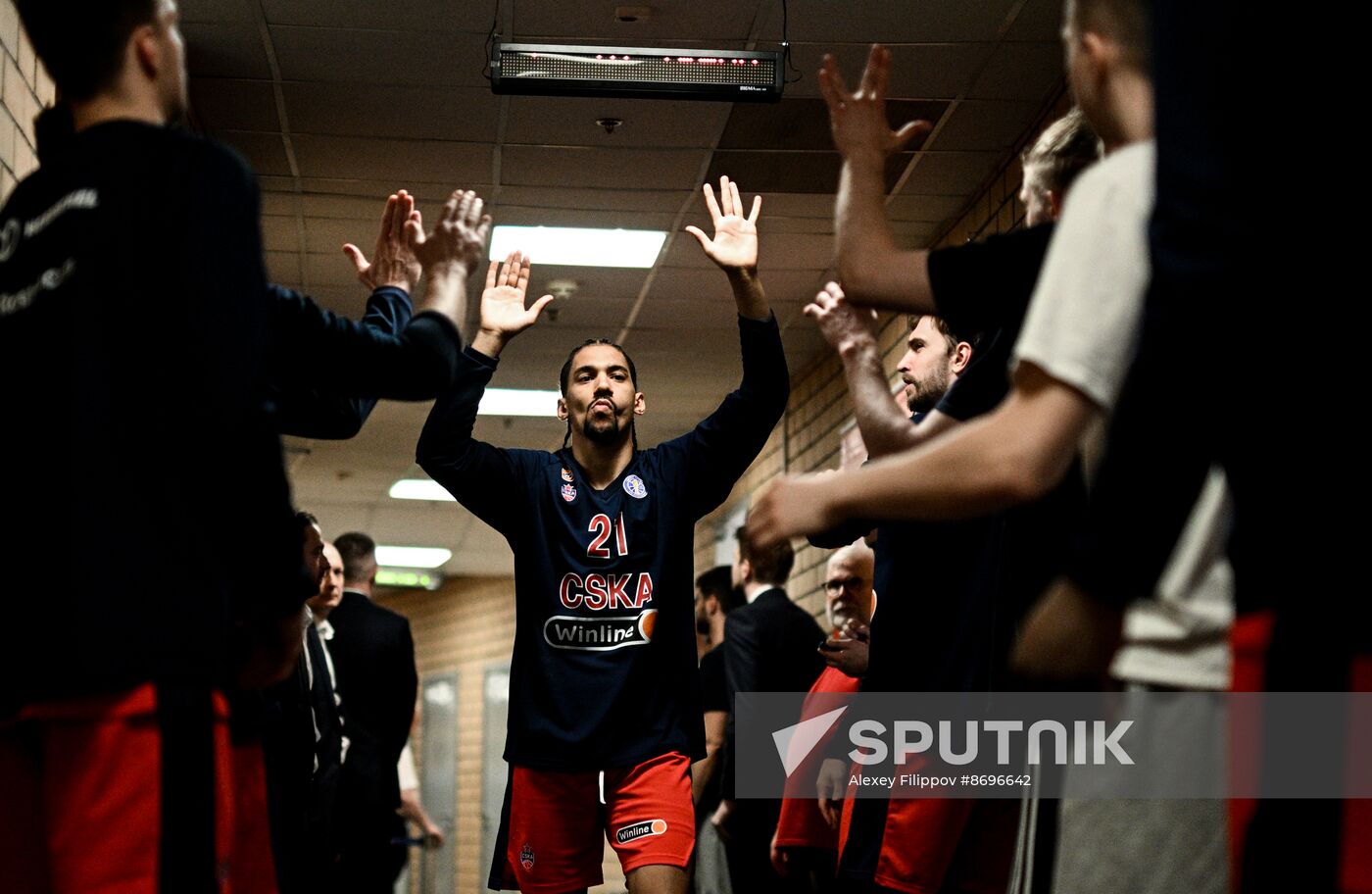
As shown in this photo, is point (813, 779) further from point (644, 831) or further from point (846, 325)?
point (846, 325)

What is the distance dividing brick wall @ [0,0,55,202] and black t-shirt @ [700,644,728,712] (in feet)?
10.6

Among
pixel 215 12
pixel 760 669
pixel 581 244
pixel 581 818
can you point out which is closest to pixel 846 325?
pixel 581 818

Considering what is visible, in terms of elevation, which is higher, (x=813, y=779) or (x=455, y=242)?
(x=455, y=242)

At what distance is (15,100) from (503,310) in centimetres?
140

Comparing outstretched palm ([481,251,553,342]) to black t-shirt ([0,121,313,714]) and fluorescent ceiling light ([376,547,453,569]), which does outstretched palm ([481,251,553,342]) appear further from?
fluorescent ceiling light ([376,547,453,569])

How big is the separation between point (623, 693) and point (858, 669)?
60cm

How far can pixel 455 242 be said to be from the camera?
2219mm

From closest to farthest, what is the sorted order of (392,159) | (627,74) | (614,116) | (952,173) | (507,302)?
1. (507,302)
2. (627,74)
3. (614,116)
4. (392,159)
5. (952,173)

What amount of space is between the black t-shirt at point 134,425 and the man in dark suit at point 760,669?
3.84m

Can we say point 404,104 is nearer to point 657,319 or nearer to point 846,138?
point 657,319

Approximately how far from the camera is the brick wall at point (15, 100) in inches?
140

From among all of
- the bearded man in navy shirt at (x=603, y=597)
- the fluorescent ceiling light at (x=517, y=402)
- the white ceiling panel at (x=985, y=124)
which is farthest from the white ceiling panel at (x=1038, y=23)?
the fluorescent ceiling light at (x=517, y=402)

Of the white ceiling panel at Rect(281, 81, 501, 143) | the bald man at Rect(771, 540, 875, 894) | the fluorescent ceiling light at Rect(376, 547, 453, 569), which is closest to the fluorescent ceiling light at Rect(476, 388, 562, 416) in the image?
the white ceiling panel at Rect(281, 81, 501, 143)

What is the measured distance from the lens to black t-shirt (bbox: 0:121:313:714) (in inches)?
56.4
